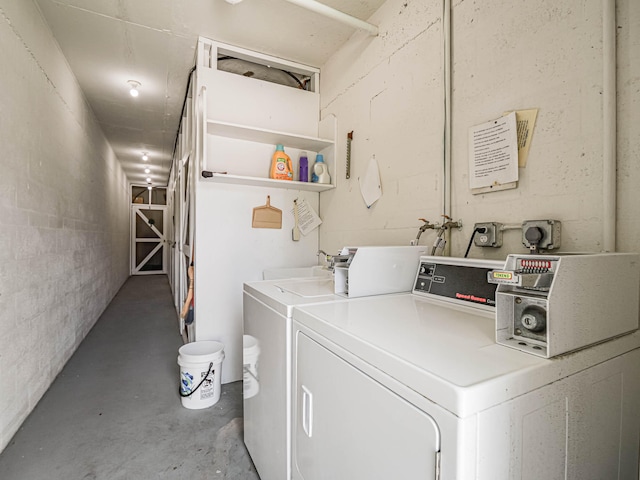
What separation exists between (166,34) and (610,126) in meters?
2.69

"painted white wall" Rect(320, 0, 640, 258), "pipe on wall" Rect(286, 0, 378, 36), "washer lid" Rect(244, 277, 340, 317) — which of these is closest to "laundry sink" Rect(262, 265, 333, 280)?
"painted white wall" Rect(320, 0, 640, 258)

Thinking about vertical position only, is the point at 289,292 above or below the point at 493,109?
below

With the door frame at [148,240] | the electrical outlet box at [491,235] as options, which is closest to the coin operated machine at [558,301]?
the electrical outlet box at [491,235]

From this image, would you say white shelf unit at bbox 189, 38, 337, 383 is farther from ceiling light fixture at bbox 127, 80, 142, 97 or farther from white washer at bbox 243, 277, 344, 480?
ceiling light fixture at bbox 127, 80, 142, 97

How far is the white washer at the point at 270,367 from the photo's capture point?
1126mm

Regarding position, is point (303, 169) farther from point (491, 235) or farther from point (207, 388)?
point (207, 388)

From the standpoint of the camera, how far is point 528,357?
668mm

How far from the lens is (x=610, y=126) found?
0.96 meters

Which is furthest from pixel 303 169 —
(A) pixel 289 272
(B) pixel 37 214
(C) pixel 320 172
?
(B) pixel 37 214

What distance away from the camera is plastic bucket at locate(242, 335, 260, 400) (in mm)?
1414

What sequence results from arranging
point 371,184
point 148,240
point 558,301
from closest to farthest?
point 558,301
point 371,184
point 148,240

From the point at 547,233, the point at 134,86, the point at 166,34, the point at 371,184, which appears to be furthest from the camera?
the point at 134,86

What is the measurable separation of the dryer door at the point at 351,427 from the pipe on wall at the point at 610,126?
86 cm

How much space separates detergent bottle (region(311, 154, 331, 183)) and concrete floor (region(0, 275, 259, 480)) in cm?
171
